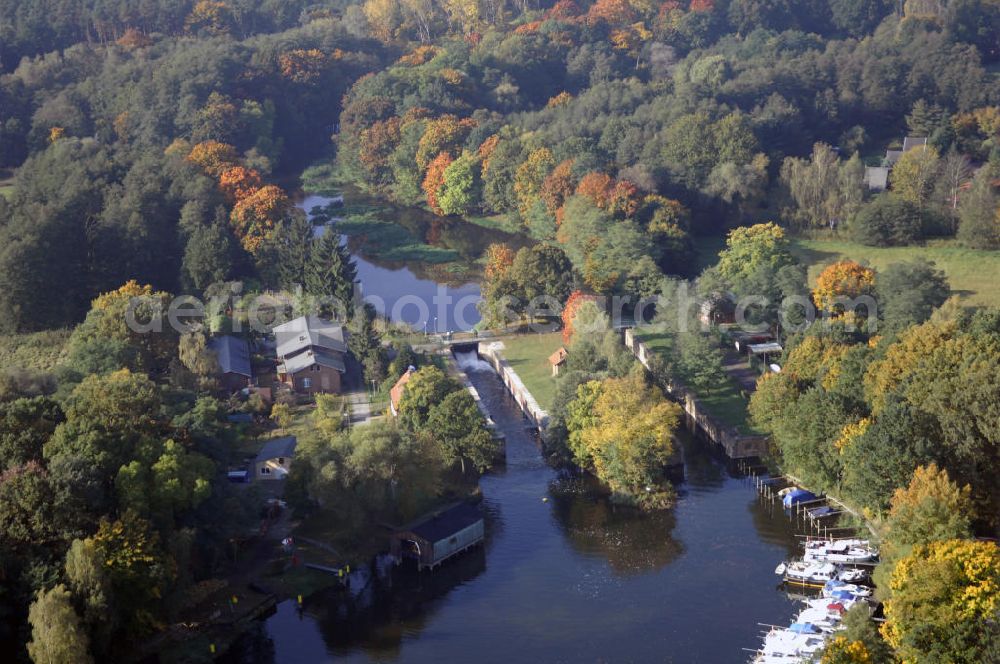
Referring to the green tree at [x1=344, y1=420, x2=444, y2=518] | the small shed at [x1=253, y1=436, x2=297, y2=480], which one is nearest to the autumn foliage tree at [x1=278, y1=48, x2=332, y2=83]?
the small shed at [x1=253, y1=436, x2=297, y2=480]

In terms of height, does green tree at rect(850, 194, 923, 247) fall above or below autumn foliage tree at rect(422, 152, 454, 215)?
below

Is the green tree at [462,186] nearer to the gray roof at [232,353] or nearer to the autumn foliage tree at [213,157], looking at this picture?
the autumn foliage tree at [213,157]

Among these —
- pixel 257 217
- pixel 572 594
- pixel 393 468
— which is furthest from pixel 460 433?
pixel 257 217

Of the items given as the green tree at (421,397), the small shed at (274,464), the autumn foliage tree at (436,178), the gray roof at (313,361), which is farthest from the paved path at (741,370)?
the autumn foliage tree at (436,178)

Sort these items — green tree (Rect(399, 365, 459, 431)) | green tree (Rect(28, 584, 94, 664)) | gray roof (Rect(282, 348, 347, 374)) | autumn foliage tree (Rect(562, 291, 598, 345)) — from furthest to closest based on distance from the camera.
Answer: autumn foliage tree (Rect(562, 291, 598, 345)) → gray roof (Rect(282, 348, 347, 374)) → green tree (Rect(399, 365, 459, 431)) → green tree (Rect(28, 584, 94, 664))

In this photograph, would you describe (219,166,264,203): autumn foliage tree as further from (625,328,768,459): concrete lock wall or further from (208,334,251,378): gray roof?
(625,328,768,459): concrete lock wall

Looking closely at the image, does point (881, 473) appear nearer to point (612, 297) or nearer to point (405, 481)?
point (405, 481)
